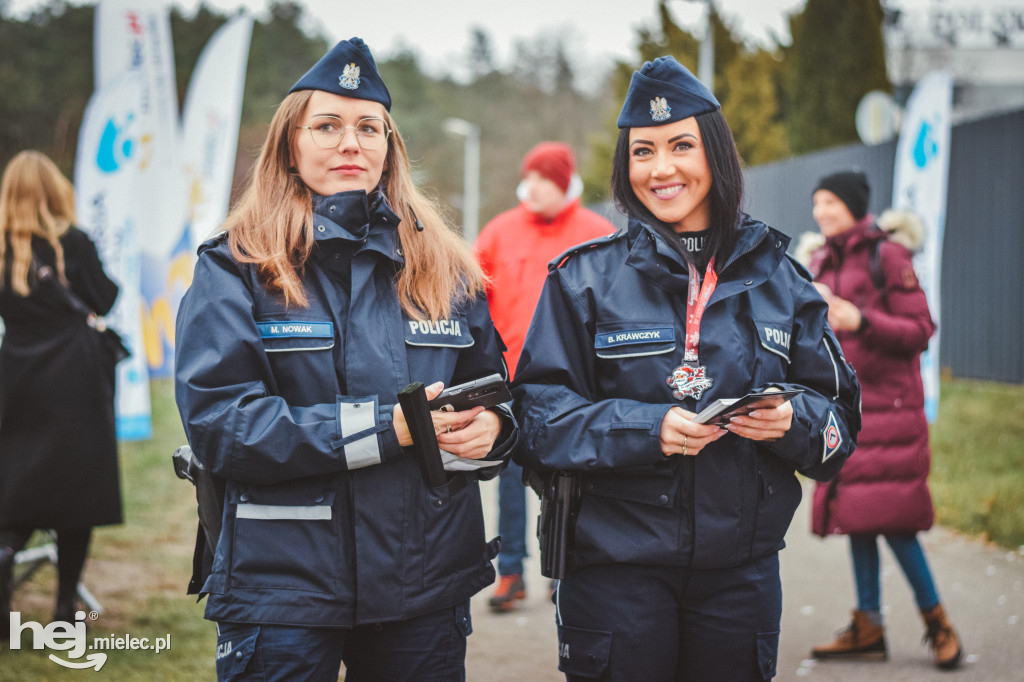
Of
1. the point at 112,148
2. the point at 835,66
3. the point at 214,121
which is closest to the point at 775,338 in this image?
the point at 112,148

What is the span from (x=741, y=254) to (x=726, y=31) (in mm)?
22730

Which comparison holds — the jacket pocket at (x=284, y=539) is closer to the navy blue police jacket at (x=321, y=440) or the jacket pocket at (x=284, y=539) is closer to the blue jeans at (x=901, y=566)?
the navy blue police jacket at (x=321, y=440)

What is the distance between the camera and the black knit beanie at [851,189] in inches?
180

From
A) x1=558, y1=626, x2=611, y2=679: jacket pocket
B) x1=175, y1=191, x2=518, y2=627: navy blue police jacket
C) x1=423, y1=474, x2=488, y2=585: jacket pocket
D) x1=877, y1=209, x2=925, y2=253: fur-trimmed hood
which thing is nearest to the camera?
x1=175, y1=191, x2=518, y2=627: navy blue police jacket

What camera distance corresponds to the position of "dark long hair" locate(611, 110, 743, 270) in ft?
8.35

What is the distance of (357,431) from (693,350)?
89cm

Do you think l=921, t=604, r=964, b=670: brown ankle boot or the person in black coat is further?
the person in black coat

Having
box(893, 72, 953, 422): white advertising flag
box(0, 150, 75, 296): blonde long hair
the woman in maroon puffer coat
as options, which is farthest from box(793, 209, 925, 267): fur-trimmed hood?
box(0, 150, 75, 296): blonde long hair

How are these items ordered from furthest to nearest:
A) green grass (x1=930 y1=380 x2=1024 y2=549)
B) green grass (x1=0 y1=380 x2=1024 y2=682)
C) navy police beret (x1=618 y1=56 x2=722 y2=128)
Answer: green grass (x1=930 y1=380 x2=1024 y2=549) → green grass (x1=0 y1=380 x2=1024 y2=682) → navy police beret (x1=618 y1=56 x2=722 y2=128)

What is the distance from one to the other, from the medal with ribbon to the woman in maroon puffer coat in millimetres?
2026

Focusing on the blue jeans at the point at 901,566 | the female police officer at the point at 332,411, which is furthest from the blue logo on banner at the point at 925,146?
the female police officer at the point at 332,411

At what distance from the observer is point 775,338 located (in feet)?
8.04

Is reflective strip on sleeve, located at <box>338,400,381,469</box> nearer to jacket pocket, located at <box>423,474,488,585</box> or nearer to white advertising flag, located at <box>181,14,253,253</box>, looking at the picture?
jacket pocket, located at <box>423,474,488,585</box>

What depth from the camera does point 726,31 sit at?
23.4 metres
